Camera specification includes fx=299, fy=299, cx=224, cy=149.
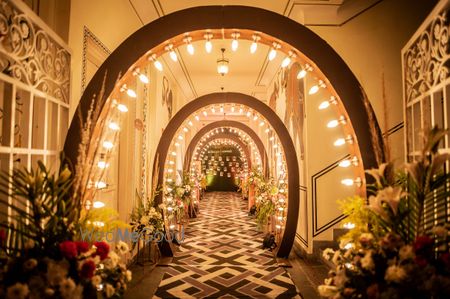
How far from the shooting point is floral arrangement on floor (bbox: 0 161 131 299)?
4.90 feet

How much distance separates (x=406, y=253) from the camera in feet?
5.11

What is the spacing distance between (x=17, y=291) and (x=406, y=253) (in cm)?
192

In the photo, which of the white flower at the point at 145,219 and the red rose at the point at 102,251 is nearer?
the red rose at the point at 102,251

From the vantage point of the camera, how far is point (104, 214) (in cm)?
198

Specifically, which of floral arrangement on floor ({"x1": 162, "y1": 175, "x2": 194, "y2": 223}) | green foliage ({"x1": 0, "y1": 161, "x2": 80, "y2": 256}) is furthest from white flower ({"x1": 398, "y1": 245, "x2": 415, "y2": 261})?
floral arrangement on floor ({"x1": 162, "y1": 175, "x2": 194, "y2": 223})

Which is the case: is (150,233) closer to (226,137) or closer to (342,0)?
(342,0)

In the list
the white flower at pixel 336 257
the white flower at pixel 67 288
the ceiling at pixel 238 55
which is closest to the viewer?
the white flower at pixel 67 288

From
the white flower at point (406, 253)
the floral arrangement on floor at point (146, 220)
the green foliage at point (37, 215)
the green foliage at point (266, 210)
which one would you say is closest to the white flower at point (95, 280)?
the green foliage at point (37, 215)

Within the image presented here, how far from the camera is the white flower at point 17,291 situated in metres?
1.38

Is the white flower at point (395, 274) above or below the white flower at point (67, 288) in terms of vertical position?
above

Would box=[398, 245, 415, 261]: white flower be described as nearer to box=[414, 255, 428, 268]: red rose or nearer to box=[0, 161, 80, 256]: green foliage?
box=[414, 255, 428, 268]: red rose

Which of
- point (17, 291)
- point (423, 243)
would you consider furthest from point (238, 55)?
point (17, 291)

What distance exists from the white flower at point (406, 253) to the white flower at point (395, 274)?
63mm

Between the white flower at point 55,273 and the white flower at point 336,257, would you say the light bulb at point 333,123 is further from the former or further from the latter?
the white flower at point 55,273
